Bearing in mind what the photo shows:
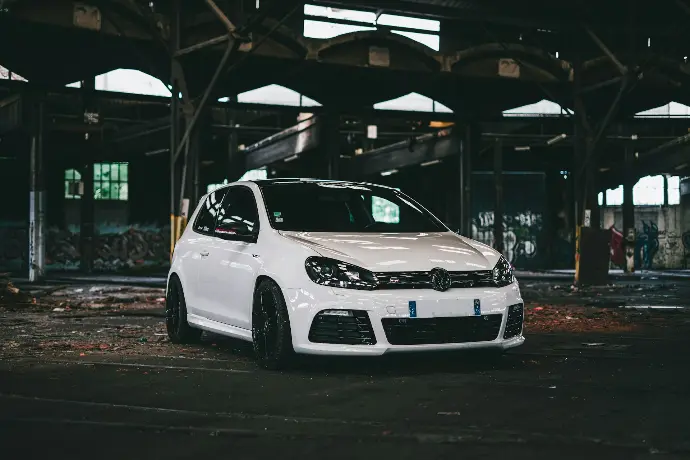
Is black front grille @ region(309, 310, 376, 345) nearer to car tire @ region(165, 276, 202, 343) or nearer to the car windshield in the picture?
the car windshield

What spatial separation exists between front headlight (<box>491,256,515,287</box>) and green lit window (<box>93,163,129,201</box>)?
116ft

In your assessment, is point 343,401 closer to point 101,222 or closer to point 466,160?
point 466,160

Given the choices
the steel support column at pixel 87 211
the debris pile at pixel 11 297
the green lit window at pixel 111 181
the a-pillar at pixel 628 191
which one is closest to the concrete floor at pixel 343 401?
the debris pile at pixel 11 297

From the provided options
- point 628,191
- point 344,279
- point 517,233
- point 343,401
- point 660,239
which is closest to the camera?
point 343,401

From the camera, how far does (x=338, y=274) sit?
8.14 meters

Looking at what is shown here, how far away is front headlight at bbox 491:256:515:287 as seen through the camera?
8.52 m

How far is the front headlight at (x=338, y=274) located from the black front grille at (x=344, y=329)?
0.69ft

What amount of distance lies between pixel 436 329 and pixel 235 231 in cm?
203

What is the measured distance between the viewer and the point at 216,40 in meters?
19.0

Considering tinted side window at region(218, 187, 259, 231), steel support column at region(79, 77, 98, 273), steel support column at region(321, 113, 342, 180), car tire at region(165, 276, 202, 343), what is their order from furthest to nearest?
steel support column at region(79, 77, 98, 273) < steel support column at region(321, 113, 342, 180) < car tire at region(165, 276, 202, 343) < tinted side window at region(218, 187, 259, 231)

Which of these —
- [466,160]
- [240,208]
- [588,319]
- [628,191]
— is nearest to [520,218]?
[628,191]

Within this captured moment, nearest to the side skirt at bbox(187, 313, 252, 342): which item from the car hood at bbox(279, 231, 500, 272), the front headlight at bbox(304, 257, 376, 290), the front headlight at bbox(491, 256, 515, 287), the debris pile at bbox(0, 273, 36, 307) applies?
the car hood at bbox(279, 231, 500, 272)

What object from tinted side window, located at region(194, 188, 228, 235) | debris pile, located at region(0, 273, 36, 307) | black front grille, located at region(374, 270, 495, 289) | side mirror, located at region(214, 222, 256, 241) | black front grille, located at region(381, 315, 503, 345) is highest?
tinted side window, located at region(194, 188, 228, 235)

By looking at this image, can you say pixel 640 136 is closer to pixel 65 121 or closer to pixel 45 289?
pixel 65 121
